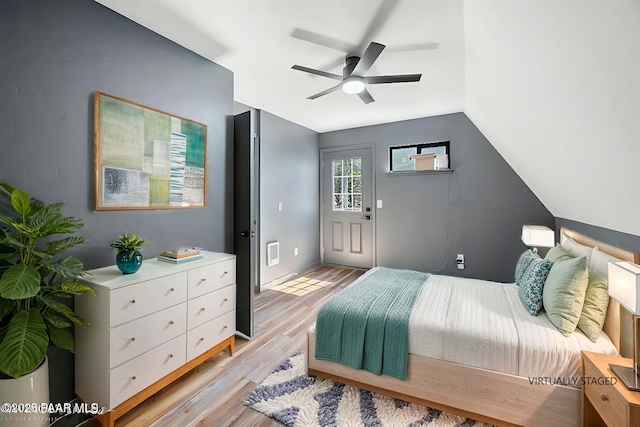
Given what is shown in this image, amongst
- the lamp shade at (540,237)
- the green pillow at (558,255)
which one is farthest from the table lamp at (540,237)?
the green pillow at (558,255)

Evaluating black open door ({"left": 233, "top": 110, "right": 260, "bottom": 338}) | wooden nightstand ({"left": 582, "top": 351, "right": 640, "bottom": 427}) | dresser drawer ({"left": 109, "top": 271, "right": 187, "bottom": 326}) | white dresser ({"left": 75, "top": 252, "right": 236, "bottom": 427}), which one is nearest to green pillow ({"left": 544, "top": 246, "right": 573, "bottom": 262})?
wooden nightstand ({"left": 582, "top": 351, "right": 640, "bottom": 427})

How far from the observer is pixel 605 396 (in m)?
1.17

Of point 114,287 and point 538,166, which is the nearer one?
point 114,287

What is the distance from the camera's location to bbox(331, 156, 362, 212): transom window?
4754 mm

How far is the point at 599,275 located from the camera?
1614 mm

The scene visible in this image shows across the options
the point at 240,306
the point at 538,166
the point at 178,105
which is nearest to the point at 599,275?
the point at 538,166

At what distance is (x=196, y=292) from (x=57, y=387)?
2.84 feet

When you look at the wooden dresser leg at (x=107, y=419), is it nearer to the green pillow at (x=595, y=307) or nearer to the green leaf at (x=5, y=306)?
the green leaf at (x=5, y=306)

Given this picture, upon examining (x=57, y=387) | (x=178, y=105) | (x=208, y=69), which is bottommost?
(x=57, y=387)

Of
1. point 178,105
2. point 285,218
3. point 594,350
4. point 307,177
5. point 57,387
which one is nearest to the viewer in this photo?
point 594,350

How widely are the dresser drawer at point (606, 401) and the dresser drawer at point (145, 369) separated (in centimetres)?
226

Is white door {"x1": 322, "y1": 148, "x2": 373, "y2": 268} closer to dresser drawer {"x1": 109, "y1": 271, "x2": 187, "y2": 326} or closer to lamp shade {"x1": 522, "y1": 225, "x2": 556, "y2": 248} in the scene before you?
lamp shade {"x1": 522, "y1": 225, "x2": 556, "y2": 248}

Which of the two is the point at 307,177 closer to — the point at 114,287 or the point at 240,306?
the point at 240,306

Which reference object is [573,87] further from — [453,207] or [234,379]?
[453,207]
